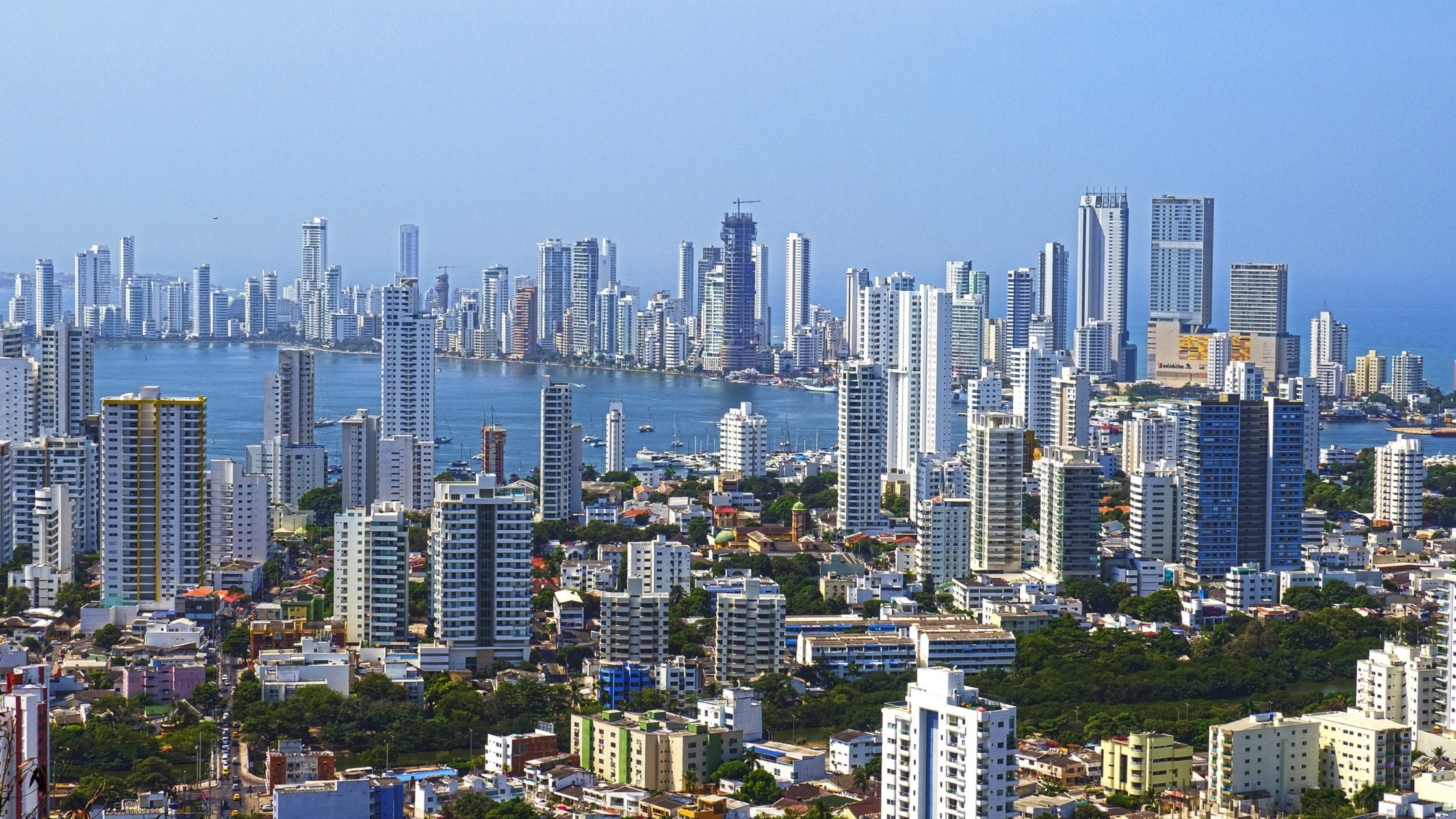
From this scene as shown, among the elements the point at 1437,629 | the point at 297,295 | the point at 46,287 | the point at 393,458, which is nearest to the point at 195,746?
the point at 1437,629

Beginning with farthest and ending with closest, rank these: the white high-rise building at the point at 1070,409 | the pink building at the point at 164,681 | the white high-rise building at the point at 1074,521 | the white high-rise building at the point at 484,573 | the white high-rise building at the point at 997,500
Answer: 1. the white high-rise building at the point at 1070,409
2. the white high-rise building at the point at 997,500
3. the white high-rise building at the point at 1074,521
4. the white high-rise building at the point at 484,573
5. the pink building at the point at 164,681

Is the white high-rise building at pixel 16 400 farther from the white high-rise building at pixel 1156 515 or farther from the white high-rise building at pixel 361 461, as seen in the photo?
the white high-rise building at pixel 1156 515

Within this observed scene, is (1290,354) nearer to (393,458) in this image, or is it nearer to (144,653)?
(393,458)

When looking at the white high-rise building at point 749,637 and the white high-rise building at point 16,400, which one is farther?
the white high-rise building at point 16,400

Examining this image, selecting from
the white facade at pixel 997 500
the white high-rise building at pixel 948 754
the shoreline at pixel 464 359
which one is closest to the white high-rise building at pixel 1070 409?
the white facade at pixel 997 500

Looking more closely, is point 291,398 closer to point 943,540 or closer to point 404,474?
point 404,474
